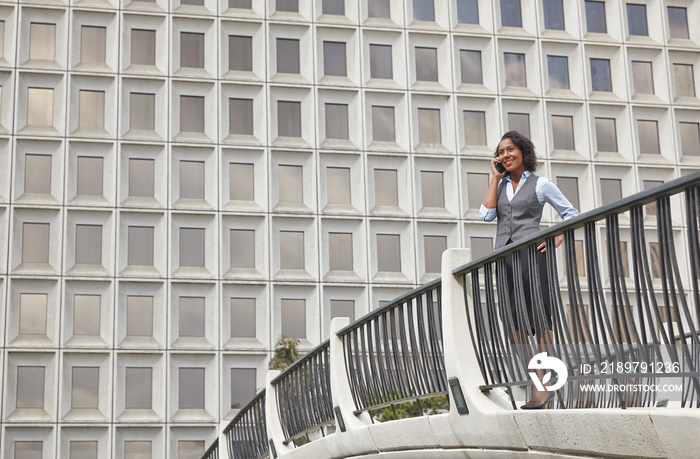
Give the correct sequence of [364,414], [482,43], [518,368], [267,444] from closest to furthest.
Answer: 1. [518,368]
2. [364,414]
3. [267,444]
4. [482,43]

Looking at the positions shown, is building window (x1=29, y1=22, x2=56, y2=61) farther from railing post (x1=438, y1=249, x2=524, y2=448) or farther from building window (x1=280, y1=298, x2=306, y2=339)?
railing post (x1=438, y1=249, x2=524, y2=448)

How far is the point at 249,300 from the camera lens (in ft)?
134

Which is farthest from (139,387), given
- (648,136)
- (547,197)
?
(547,197)

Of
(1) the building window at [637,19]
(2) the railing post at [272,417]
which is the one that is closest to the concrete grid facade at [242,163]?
(1) the building window at [637,19]

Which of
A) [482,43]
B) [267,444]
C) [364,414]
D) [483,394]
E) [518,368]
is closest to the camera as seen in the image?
[518,368]

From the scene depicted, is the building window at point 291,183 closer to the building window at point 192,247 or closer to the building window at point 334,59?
the building window at point 192,247

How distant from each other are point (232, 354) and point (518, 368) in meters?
33.4

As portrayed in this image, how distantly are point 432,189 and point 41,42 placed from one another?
16583 millimetres

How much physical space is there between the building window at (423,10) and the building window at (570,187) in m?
8.72

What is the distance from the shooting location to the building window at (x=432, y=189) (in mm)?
42969

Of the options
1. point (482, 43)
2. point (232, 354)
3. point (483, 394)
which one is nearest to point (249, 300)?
point (232, 354)

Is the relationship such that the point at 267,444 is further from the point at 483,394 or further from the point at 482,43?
the point at 482,43

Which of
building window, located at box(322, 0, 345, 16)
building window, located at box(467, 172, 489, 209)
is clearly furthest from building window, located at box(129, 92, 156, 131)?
building window, located at box(467, 172, 489, 209)

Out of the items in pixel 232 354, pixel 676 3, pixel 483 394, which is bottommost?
pixel 483 394
